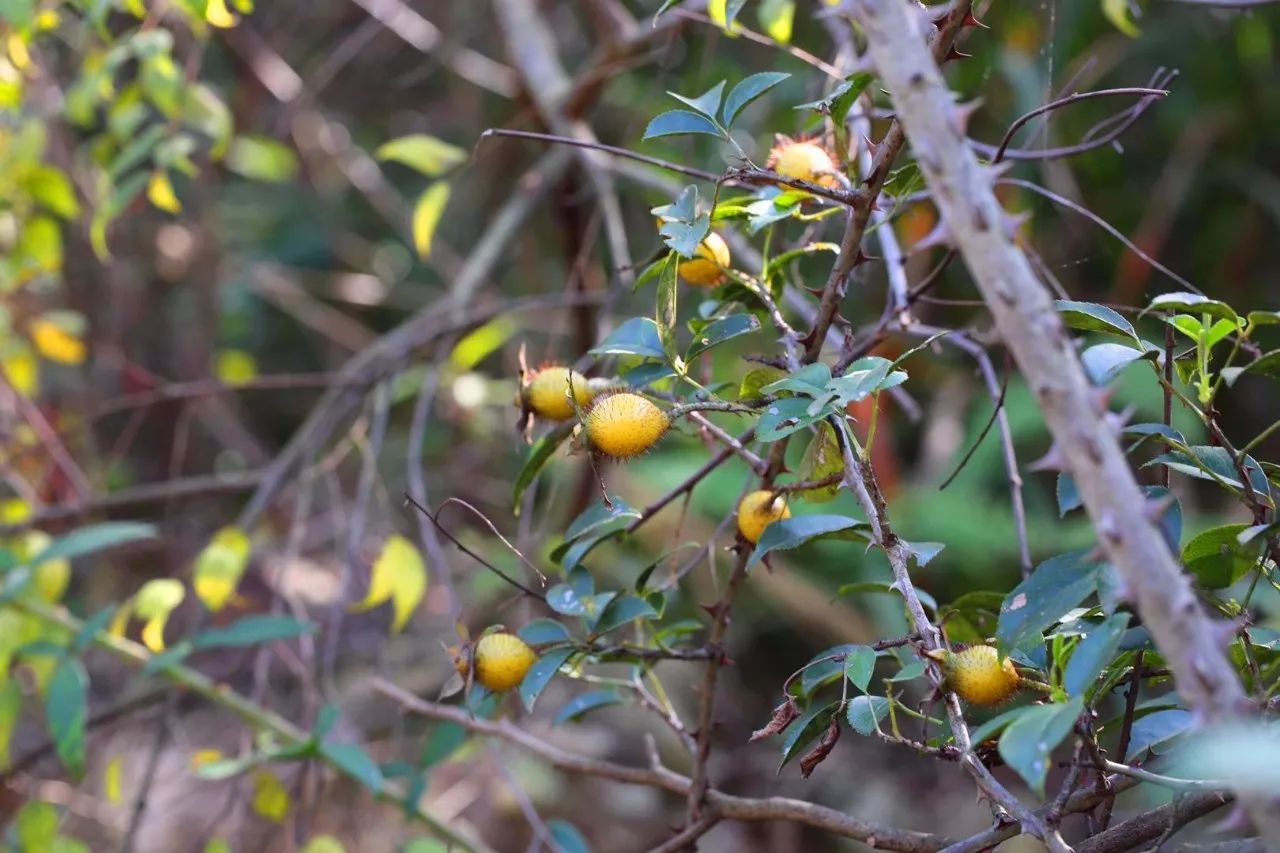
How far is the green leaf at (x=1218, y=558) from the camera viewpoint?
2.30 feet

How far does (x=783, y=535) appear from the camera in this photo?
2.42 feet

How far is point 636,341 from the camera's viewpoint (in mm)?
757

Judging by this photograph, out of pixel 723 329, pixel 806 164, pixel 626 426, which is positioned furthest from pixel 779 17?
pixel 626 426

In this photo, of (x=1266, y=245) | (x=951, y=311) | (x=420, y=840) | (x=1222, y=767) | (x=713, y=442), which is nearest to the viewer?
(x=1222, y=767)

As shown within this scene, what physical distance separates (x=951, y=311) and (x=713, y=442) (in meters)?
1.73

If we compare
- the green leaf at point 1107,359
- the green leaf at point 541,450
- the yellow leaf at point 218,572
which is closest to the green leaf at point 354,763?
the yellow leaf at point 218,572

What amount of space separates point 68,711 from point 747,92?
88 cm

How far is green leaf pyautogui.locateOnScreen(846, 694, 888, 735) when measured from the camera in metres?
0.70

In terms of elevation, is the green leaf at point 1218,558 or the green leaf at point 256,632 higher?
the green leaf at point 1218,558

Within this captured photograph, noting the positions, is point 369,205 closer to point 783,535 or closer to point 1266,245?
point 1266,245

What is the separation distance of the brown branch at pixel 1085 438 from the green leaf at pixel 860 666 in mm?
249

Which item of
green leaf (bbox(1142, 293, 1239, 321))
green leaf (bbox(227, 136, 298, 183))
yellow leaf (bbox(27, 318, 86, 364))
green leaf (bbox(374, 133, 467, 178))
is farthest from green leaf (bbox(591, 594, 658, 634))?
green leaf (bbox(227, 136, 298, 183))

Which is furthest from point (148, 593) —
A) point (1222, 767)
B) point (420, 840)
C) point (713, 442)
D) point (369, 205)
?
A: point (369, 205)

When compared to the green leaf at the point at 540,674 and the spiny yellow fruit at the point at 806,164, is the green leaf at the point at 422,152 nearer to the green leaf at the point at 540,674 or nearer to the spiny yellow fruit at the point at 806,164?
the spiny yellow fruit at the point at 806,164
